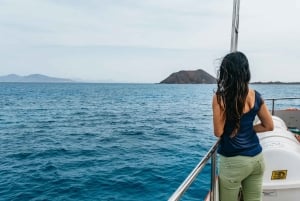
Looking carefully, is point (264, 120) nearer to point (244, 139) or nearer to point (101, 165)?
point (244, 139)

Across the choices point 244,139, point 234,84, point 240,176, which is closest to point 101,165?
point 240,176

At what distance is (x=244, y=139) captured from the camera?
2418mm

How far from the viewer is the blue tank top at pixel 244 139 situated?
2.36 meters

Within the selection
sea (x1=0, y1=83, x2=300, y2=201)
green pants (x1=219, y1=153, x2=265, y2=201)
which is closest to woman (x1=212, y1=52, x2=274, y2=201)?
green pants (x1=219, y1=153, x2=265, y2=201)

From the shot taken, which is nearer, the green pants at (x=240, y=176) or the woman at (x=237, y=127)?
the woman at (x=237, y=127)

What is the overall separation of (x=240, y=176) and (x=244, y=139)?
0.30 metres

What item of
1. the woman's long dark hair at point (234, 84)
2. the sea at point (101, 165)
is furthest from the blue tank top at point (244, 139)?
the sea at point (101, 165)

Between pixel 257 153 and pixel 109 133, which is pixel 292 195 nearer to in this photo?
pixel 257 153

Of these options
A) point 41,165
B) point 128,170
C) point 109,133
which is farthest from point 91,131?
point 128,170

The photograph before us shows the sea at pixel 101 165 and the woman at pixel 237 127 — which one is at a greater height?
the woman at pixel 237 127

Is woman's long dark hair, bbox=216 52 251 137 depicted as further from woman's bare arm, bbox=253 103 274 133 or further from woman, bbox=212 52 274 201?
woman's bare arm, bbox=253 103 274 133

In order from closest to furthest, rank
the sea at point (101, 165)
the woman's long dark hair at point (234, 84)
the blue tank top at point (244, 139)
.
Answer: the woman's long dark hair at point (234, 84)
the blue tank top at point (244, 139)
the sea at point (101, 165)

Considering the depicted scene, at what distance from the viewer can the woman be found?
2.26 metres

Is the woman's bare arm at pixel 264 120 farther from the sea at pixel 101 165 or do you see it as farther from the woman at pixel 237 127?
the sea at pixel 101 165
